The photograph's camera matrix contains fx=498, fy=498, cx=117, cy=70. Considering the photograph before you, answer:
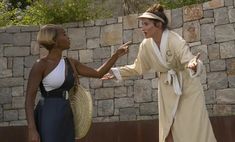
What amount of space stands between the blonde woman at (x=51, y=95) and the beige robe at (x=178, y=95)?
87cm

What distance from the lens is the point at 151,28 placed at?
4.06 metres

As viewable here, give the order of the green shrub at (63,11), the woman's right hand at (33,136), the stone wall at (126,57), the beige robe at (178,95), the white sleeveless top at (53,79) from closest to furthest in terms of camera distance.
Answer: the woman's right hand at (33,136)
the white sleeveless top at (53,79)
the beige robe at (178,95)
the stone wall at (126,57)
the green shrub at (63,11)

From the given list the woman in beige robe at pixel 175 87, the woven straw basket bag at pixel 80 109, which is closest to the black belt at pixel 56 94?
the woven straw basket bag at pixel 80 109

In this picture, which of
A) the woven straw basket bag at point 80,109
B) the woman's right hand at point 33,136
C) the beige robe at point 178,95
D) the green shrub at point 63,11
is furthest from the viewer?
the green shrub at point 63,11

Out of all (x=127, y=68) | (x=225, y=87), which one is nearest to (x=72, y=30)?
(x=225, y=87)

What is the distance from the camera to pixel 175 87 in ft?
12.9

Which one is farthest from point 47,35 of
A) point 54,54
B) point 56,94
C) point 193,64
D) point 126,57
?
point 126,57

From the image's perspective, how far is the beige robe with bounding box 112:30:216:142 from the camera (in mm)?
3881

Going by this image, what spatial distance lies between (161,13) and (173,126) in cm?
93

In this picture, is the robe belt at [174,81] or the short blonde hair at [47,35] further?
the robe belt at [174,81]

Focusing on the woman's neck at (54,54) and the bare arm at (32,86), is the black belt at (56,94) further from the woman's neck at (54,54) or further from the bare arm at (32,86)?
the woman's neck at (54,54)

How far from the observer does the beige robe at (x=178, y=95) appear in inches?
153

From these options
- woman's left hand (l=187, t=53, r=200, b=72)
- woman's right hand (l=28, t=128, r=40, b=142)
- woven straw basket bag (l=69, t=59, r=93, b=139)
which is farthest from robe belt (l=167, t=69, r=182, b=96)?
A: woman's right hand (l=28, t=128, r=40, b=142)

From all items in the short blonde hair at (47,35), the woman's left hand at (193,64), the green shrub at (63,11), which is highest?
the green shrub at (63,11)
